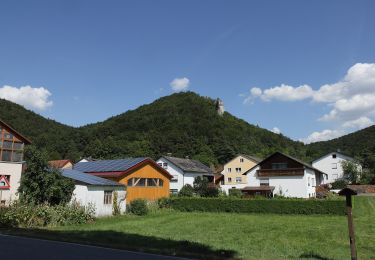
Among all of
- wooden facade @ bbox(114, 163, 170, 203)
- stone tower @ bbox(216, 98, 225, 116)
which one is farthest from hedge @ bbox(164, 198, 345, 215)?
stone tower @ bbox(216, 98, 225, 116)

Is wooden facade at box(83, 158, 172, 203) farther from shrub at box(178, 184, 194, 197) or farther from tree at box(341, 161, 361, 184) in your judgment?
tree at box(341, 161, 361, 184)

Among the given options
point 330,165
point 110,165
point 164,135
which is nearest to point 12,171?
point 110,165

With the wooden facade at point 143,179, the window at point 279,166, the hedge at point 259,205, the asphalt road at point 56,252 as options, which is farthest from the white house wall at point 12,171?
the window at point 279,166

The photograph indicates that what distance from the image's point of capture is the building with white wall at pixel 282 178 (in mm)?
55375

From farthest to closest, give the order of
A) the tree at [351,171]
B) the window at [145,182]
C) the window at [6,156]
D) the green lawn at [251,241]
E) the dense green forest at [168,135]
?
the dense green forest at [168,135] → the tree at [351,171] → the window at [145,182] → the window at [6,156] → the green lawn at [251,241]

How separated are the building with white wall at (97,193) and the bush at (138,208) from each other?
67cm

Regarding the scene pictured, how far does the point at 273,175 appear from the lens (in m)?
58.1

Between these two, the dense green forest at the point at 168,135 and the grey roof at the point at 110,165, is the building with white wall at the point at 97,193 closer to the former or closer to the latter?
the grey roof at the point at 110,165

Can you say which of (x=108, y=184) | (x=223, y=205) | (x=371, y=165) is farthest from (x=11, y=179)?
(x=371, y=165)

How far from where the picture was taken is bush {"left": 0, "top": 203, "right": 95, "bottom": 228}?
2188cm

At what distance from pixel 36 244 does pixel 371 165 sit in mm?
83809

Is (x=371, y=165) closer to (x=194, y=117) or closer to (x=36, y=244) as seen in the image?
(x=194, y=117)

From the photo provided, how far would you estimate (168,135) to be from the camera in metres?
108

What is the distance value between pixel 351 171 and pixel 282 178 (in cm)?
3050
